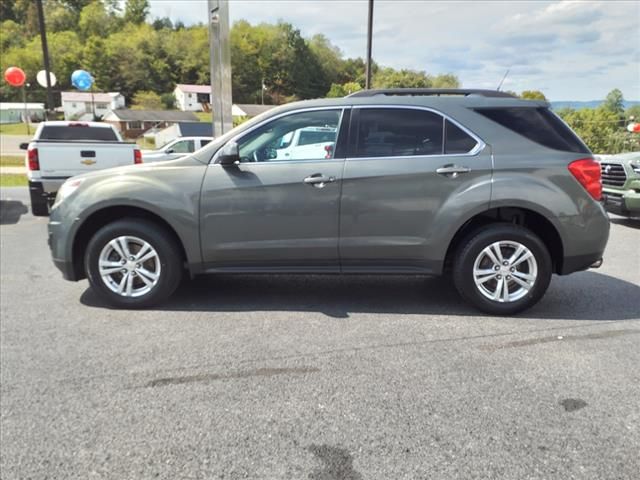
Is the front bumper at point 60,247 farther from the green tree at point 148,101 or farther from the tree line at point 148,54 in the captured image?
the green tree at point 148,101

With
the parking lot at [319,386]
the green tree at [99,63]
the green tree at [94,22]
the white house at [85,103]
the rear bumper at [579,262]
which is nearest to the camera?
the parking lot at [319,386]

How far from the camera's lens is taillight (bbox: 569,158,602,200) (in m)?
4.07

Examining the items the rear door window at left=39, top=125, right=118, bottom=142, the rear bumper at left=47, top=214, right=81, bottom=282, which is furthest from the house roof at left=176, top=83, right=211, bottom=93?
the rear bumper at left=47, top=214, right=81, bottom=282

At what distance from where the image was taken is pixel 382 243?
4219 mm

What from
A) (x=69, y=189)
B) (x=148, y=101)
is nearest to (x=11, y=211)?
(x=69, y=189)

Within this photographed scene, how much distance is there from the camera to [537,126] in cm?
417

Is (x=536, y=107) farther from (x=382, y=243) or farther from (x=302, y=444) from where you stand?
(x=302, y=444)

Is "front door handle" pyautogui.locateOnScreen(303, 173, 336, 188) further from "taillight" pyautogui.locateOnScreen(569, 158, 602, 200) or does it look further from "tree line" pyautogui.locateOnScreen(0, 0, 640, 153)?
"tree line" pyautogui.locateOnScreen(0, 0, 640, 153)

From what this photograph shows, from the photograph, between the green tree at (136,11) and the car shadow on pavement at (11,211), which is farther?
the green tree at (136,11)

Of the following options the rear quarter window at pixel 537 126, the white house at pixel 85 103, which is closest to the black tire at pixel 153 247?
the rear quarter window at pixel 537 126

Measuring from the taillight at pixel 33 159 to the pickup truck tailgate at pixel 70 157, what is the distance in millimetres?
49

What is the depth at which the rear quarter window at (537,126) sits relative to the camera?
4.14m

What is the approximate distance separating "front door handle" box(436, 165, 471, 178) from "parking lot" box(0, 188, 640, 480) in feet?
3.93

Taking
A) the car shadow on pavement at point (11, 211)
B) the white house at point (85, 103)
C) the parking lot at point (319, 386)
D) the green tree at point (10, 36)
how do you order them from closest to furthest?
the parking lot at point (319, 386) < the car shadow on pavement at point (11, 211) < the white house at point (85, 103) < the green tree at point (10, 36)
